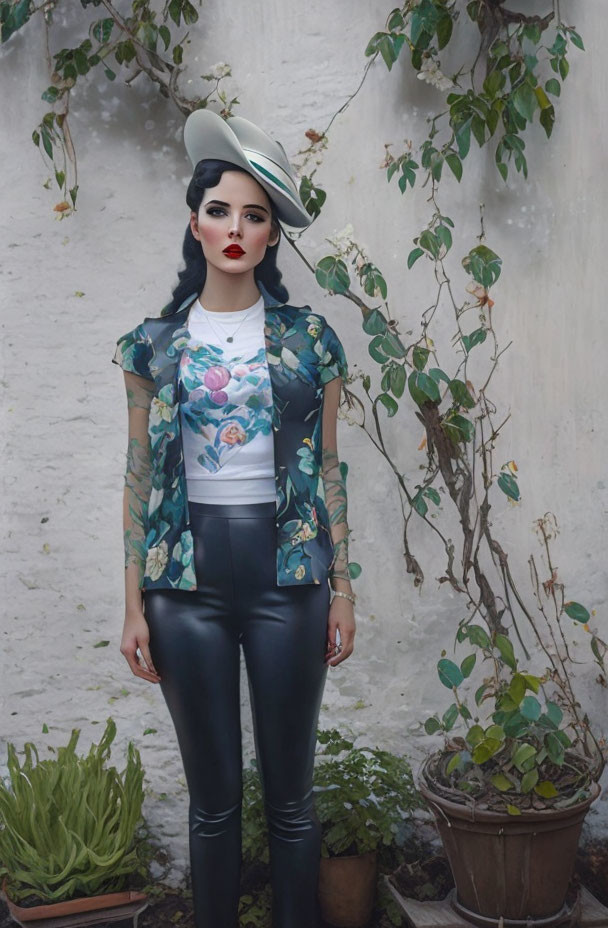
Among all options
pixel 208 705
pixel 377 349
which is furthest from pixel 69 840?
pixel 377 349

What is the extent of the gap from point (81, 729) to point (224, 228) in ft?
5.58

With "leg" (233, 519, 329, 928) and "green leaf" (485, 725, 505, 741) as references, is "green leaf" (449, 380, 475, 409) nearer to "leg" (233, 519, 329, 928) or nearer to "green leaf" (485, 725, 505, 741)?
"leg" (233, 519, 329, 928)

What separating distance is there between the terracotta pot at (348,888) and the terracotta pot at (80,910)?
1.72 feet

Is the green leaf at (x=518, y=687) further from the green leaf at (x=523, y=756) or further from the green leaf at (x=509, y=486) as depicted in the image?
the green leaf at (x=509, y=486)

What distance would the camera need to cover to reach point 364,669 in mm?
2936

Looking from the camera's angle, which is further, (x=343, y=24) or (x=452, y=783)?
(x=343, y=24)

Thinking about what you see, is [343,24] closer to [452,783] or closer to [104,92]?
[104,92]

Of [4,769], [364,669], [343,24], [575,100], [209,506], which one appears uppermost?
[343,24]

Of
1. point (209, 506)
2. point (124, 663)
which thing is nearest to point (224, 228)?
point (209, 506)

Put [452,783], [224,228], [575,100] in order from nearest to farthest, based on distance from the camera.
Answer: [224,228] → [452,783] → [575,100]

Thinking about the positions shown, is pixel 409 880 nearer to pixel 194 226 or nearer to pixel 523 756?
pixel 523 756

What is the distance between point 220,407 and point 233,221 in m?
0.43

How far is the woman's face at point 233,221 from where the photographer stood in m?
2.13

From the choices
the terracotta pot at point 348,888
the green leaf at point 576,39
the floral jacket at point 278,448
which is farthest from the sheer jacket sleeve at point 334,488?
the green leaf at point 576,39
